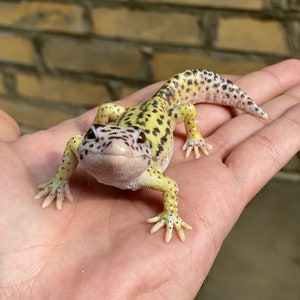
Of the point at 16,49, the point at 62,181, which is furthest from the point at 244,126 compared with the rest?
the point at 16,49

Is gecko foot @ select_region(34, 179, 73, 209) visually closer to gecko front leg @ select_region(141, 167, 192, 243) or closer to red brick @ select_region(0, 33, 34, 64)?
gecko front leg @ select_region(141, 167, 192, 243)

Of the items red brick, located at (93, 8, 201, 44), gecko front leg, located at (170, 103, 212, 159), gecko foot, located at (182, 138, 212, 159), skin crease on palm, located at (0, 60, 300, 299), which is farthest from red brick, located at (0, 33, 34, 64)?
gecko foot, located at (182, 138, 212, 159)

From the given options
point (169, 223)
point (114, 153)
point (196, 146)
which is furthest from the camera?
point (196, 146)

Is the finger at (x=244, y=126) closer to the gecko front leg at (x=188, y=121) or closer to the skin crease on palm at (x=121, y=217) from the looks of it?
the skin crease on palm at (x=121, y=217)

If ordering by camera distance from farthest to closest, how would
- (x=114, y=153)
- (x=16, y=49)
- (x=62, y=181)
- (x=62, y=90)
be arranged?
(x=62, y=90) → (x=16, y=49) → (x=62, y=181) → (x=114, y=153)

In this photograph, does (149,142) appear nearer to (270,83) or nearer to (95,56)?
(270,83)

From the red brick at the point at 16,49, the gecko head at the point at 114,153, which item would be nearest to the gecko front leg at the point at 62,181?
the gecko head at the point at 114,153

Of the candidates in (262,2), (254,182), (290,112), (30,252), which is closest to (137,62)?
(262,2)
